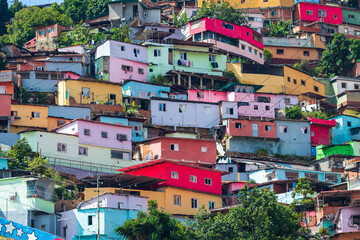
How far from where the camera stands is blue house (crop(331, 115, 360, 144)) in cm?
7131

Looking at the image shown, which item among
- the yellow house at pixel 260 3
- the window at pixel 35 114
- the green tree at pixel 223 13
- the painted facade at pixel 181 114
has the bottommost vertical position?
the window at pixel 35 114

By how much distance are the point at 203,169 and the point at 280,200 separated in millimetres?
5883

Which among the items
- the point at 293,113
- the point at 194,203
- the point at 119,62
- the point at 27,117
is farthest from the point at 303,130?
the point at 27,117

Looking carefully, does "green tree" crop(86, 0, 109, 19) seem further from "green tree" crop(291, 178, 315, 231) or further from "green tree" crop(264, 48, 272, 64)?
"green tree" crop(291, 178, 315, 231)

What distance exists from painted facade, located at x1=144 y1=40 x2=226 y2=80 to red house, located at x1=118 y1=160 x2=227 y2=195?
24.5m

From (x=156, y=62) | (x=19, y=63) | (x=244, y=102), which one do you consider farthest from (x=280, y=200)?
(x=19, y=63)

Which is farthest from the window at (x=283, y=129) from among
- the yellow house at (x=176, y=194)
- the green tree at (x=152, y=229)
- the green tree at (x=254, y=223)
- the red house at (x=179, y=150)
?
the green tree at (x=152, y=229)

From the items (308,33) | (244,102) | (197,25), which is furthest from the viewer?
(308,33)

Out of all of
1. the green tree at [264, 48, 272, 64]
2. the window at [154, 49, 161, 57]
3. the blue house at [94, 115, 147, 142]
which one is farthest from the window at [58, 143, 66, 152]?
the green tree at [264, 48, 272, 64]

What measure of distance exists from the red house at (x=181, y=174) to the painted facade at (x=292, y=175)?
5.30 meters

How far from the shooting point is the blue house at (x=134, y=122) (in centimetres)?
6175

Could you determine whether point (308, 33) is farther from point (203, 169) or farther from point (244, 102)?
point (203, 169)

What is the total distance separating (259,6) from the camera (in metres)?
99.1

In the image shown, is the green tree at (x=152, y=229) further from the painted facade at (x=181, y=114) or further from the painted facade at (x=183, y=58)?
the painted facade at (x=183, y=58)
